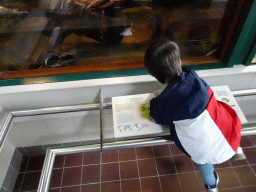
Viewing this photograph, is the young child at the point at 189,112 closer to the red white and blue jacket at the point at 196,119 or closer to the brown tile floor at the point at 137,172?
the red white and blue jacket at the point at 196,119

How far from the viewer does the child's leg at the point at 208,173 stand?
143cm

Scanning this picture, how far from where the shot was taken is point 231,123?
3.72 feet

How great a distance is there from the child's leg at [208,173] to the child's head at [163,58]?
887 millimetres

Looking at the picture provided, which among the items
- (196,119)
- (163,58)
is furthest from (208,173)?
(163,58)

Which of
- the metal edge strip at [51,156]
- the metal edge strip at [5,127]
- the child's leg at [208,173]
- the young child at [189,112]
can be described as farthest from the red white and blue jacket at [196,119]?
the metal edge strip at [5,127]

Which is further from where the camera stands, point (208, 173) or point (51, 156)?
point (208, 173)

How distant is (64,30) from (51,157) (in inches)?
36.9

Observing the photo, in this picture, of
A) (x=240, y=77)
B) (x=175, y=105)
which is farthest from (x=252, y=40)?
(x=175, y=105)

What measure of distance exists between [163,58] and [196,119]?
403 mm

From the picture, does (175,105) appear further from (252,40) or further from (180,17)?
(252,40)

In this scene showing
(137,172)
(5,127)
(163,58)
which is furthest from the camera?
(137,172)

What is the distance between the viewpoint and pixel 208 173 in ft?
4.75

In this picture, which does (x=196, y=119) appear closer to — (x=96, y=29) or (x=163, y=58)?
(x=163, y=58)

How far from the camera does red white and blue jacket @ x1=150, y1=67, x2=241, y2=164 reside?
994 millimetres
